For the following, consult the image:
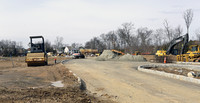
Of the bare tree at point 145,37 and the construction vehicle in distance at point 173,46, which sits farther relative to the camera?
the bare tree at point 145,37

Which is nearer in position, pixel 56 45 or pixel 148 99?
pixel 148 99

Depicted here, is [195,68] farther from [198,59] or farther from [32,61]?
[32,61]

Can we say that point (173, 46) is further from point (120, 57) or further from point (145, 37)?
point (145, 37)

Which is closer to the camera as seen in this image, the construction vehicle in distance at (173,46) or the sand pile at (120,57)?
the construction vehicle in distance at (173,46)

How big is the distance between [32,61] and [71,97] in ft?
62.8

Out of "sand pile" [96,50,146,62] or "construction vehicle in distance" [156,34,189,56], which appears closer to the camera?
"construction vehicle in distance" [156,34,189,56]

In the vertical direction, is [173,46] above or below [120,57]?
above

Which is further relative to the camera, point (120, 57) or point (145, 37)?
point (145, 37)

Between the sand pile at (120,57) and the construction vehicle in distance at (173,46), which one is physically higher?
the construction vehicle in distance at (173,46)

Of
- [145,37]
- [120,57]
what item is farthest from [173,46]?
[145,37]

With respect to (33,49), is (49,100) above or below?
below

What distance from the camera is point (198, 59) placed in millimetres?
28391

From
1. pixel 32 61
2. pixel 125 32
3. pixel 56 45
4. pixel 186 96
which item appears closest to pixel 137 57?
pixel 32 61

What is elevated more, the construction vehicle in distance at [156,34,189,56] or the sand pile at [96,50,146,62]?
the construction vehicle in distance at [156,34,189,56]
